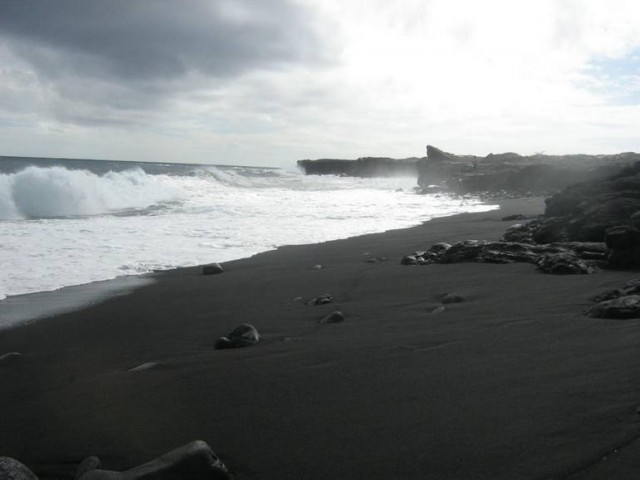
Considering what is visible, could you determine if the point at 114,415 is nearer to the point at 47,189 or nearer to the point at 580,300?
the point at 580,300

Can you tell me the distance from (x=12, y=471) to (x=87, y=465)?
380mm

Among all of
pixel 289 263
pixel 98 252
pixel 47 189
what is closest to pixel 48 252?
pixel 98 252

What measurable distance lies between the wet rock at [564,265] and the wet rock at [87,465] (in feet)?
17.5

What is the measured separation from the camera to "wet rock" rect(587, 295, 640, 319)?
14.3 feet

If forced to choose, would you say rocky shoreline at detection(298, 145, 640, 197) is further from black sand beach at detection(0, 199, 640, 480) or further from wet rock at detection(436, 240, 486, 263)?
black sand beach at detection(0, 199, 640, 480)

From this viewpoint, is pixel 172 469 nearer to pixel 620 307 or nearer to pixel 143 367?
pixel 143 367

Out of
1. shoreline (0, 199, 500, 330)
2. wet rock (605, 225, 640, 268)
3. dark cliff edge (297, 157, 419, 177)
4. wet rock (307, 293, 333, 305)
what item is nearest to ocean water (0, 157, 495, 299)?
shoreline (0, 199, 500, 330)

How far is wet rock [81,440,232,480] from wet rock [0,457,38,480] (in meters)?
0.24

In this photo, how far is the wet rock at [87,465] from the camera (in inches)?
108

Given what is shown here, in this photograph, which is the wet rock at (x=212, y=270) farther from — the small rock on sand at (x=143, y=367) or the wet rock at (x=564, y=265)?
the wet rock at (x=564, y=265)

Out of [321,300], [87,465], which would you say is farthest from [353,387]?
[321,300]

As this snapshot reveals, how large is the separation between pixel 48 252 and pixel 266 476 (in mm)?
8643

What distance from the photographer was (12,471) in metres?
2.48

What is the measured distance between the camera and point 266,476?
2.59 meters
